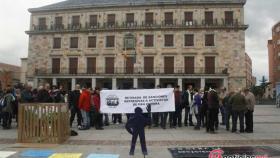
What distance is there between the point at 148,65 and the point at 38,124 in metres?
36.2

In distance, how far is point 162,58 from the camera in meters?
45.9

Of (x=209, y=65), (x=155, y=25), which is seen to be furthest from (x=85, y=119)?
(x=155, y=25)

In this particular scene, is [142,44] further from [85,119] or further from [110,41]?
[85,119]

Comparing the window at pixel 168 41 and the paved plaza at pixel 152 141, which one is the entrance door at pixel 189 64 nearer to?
the window at pixel 168 41

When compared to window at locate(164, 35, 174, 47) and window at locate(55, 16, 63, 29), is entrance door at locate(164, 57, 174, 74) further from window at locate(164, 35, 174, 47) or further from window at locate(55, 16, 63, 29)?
window at locate(55, 16, 63, 29)

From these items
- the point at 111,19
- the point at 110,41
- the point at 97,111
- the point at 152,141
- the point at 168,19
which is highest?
the point at 111,19

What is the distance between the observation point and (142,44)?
46188 millimetres

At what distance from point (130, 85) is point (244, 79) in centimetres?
1521

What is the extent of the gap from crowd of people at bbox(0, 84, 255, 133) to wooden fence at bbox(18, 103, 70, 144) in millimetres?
2334

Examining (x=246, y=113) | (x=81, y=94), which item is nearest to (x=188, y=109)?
(x=246, y=113)

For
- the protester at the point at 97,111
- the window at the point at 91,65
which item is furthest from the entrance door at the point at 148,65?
the protester at the point at 97,111

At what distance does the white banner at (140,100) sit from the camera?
1385 centimetres

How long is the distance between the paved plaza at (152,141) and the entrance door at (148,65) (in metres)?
32.5

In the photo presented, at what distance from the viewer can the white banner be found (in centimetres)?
1385
